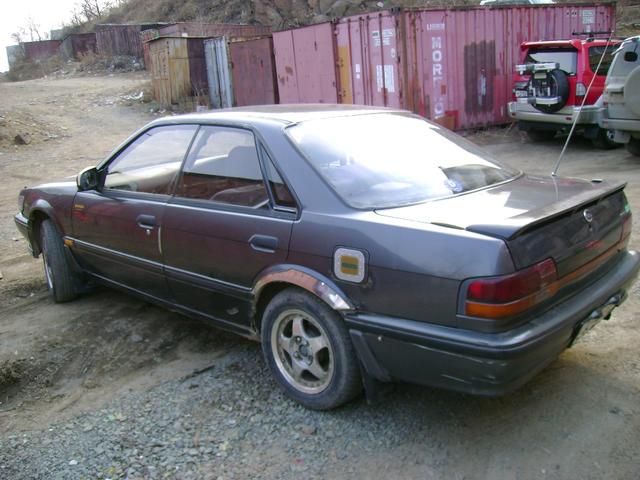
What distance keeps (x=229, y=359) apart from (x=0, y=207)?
7.70 metres

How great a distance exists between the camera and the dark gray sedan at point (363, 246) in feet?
8.46

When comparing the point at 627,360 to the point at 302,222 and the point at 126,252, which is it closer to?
the point at 302,222

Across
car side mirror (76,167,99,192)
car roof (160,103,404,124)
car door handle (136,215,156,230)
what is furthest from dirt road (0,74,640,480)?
car roof (160,103,404,124)

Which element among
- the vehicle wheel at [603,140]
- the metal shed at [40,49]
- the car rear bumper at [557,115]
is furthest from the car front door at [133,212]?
the metal shed at [40,49]

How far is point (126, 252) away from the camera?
4.18 m

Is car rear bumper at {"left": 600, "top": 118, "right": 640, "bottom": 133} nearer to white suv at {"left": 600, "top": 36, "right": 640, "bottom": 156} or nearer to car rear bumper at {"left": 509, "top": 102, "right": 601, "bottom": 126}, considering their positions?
white suv at {"left": 600, "top": 36, "right": 640, "bottom": 156}

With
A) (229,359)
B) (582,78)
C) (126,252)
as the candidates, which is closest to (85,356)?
(126,252)

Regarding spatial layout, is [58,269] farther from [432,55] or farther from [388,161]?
[432,55]

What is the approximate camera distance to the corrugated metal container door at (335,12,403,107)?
39.7 feet

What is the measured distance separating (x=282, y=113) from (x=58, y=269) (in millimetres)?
2439

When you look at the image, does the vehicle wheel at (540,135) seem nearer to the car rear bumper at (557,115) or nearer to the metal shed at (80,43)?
the car rear bumper at (557,115)

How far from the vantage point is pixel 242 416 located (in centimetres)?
326

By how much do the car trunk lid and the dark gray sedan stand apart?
12 millimetres

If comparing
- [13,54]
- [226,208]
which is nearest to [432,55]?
[226,208]
